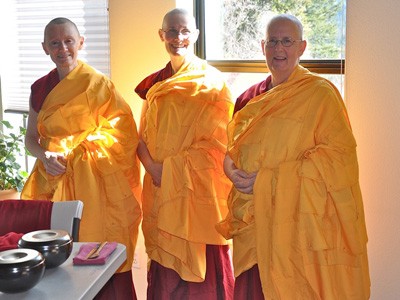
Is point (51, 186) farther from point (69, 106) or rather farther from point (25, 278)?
point (25, 278)

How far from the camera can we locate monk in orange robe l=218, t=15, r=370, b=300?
80.4 inches

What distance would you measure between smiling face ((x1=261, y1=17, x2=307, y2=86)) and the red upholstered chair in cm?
90

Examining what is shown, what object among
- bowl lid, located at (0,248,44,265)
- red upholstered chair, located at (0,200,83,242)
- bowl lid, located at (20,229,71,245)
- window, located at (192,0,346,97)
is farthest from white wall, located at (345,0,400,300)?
bowl lid, located at (0,248,44,265)

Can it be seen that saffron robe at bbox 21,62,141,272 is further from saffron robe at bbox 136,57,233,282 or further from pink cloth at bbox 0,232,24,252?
pink cloth at bbox 0,232,24,252

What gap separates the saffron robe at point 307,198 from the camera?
204 cm

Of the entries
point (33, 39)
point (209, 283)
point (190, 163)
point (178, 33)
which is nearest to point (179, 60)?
point (178, 33)

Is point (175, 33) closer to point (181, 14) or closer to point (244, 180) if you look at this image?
point (181, 14)

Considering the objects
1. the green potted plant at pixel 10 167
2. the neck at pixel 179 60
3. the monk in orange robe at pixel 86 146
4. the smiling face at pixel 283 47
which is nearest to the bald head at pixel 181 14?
the neck at pixel 179 60

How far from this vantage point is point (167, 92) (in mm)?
2549

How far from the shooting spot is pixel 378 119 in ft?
7.58

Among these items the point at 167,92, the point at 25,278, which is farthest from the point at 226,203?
the point at 25,278

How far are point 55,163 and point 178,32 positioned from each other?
0.80 metres

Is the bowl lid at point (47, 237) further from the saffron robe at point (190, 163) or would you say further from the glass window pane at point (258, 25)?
the glass window pane at point (258, 25)

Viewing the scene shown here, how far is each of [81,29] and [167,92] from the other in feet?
3.82
